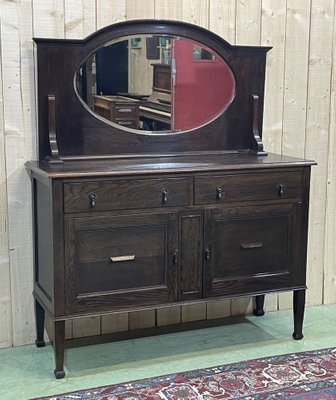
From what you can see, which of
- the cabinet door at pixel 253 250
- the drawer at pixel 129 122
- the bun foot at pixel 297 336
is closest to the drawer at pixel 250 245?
the cabinet door at pixel 253 250

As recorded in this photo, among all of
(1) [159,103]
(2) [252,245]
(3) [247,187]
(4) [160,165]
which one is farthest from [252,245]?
(1) [159,103]

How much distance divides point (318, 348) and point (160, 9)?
174 cm

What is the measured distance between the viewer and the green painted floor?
8.93ft

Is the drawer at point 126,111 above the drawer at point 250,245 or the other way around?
above

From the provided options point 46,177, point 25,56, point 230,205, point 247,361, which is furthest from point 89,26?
point 247,361

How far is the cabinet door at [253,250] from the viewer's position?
287cm

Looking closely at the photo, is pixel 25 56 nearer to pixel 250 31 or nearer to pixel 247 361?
pixel 250 31

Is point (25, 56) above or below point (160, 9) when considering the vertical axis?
below

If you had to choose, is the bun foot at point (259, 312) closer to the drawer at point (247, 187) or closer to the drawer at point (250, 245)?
the drawer at point (250, 245)

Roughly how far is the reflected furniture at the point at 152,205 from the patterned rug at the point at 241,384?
0.92 feet

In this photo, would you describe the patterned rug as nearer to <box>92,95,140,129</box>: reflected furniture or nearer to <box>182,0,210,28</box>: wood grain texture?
<box>92,95,140,129</box>: reflected furniture

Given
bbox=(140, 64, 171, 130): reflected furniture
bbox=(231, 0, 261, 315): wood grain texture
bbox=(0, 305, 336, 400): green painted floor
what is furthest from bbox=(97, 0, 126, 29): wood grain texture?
bbox=(0, 305, 336, 400): green painted floor

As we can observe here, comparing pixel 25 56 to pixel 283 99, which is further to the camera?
pixel 283 99

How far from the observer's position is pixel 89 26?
2959 mm
